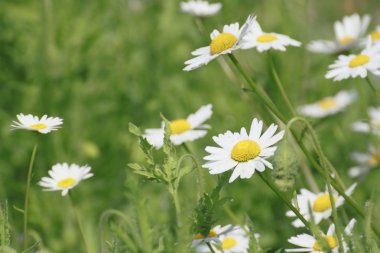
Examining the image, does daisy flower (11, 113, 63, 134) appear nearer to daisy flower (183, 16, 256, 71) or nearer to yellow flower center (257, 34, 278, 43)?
daisy flower (183, 16, 256, 71)

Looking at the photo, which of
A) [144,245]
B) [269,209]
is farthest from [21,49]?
[144,245]

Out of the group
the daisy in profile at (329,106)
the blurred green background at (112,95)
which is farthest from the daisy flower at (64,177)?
the daisy in profile at (329,106)

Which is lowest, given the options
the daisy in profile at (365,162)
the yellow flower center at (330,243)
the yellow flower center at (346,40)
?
the yellow flower center at (330,243)

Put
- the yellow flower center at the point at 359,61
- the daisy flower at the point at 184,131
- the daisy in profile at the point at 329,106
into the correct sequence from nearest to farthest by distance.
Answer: the yellow flower center at the point at 359,61
the daisy flower at the point at 184,131
the daisy in profile at the point at 329,106

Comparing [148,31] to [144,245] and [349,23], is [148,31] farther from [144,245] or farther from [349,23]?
[144,245]

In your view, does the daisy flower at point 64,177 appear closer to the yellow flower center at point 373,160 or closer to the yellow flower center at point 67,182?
the yellow flower center at point 67,182

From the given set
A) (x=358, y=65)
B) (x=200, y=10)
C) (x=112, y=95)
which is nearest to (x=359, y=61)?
(x=358, y=65)

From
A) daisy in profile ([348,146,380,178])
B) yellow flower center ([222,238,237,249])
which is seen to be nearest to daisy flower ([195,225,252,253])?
yellow flower center ([222,238,237,249])

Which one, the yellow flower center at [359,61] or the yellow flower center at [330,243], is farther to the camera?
the yellow flower center at [359,61]
